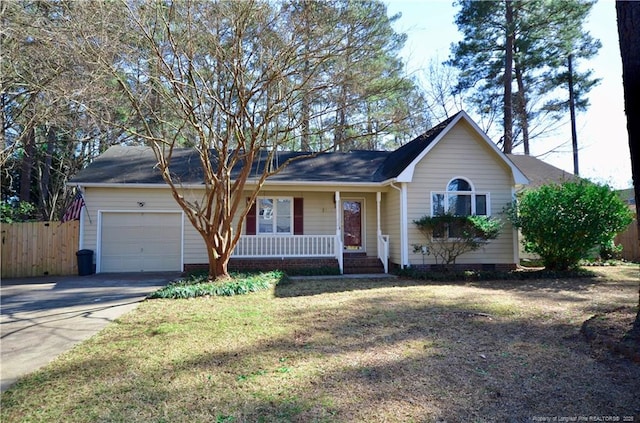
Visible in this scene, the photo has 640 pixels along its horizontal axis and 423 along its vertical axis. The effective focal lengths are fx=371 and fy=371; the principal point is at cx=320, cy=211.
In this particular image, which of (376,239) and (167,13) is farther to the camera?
(376,239)

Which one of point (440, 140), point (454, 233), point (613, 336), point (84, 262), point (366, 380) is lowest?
point (366, 380)

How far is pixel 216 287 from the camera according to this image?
342 inches

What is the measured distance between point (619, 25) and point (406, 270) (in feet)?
26.2

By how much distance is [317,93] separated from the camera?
31.6 feet

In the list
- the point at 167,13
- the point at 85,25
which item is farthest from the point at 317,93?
the point at 85,25

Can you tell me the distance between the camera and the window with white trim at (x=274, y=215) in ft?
43.7

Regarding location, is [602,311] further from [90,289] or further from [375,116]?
[90,289]

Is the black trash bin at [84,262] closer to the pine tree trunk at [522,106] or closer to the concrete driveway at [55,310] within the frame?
the concrete driveway at [55,310]

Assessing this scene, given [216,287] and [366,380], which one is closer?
[366,380]

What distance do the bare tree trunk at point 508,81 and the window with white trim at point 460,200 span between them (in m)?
11.0

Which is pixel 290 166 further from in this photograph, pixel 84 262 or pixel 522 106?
pixel 522 106

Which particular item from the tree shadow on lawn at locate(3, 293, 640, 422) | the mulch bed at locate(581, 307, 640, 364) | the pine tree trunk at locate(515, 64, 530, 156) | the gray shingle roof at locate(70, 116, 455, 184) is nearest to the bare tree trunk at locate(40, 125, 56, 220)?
the gray shingle roof at locate(70, 116, 455, 184)

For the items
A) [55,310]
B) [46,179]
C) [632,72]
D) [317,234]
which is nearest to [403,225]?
[317,234]

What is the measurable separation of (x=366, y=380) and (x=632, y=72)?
15.4 feet
